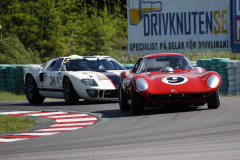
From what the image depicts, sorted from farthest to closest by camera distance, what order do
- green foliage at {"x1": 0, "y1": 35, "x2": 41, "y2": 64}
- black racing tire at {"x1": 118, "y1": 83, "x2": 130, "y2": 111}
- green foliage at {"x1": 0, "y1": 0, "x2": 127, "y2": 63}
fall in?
green foliage at {"x1": 0, "y1": 0, "x2": 127, "y2": 63}, green foliage at {"x1": 0, "y1": 35, "x2": 41, "y2": 64}, black racing tire at {"x1": 118, "y1": 83, "x2": 130, "y2": 111}

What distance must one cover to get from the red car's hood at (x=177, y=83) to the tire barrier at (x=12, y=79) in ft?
36.9

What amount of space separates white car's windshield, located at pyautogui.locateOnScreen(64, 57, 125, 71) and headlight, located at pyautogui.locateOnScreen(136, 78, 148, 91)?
4.52 m

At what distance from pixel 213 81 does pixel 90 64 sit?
5.11 meters

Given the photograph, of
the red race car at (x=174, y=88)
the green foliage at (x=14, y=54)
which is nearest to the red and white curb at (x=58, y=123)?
the red race car at (x=174, y=88)

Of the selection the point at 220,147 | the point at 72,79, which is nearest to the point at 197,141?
the point at 220,147

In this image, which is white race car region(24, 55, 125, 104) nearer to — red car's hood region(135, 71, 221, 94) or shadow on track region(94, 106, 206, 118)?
shadow on track region(94, 106, 206, 118)

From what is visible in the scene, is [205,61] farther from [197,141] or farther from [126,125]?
[197,141]

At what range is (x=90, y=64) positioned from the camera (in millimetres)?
14836

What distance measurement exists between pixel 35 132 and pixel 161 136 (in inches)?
96.2

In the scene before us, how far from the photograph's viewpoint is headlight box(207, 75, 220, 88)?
403 inches

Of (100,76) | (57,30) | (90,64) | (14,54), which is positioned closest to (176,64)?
(100,76)

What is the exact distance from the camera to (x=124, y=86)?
449 inches

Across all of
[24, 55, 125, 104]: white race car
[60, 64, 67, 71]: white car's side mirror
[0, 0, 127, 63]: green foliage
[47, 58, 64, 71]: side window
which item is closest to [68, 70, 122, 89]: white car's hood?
[24, 55, 125, 104]: white race car

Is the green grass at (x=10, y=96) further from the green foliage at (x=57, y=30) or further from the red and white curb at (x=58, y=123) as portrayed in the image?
the green foliage at (x=57, y=30)
